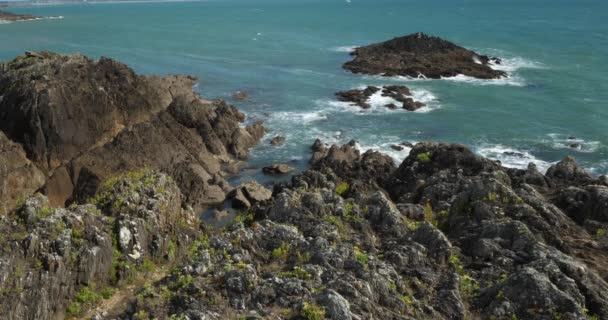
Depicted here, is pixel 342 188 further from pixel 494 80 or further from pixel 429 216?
pixel 494 80

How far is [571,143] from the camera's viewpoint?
5491 cm

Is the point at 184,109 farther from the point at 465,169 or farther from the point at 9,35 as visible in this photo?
the point at 9,35

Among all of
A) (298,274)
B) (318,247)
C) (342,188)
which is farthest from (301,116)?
(298,274)

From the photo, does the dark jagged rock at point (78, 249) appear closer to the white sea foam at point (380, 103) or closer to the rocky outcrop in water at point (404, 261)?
the rocky outcrop in water at point (404, 261)

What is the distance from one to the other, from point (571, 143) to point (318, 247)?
150 feet

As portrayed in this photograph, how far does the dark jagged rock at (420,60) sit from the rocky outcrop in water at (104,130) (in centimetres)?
4288

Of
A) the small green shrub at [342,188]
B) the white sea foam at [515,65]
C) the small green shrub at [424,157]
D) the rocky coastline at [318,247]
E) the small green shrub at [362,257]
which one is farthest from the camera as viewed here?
the white sea foam at [515,65]

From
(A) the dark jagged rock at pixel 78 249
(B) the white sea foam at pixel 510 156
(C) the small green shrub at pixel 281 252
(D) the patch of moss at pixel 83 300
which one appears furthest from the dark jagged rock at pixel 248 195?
(B) the white sea foam at pixel 510 156

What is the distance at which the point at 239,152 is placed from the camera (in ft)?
174

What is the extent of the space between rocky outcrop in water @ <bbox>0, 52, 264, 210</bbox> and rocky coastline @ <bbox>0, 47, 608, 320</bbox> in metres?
0.41

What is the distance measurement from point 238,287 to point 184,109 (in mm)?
37962

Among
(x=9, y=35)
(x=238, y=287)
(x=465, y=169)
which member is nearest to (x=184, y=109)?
(x=465, y=169)

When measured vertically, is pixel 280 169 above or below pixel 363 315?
below

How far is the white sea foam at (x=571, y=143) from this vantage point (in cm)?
5347
